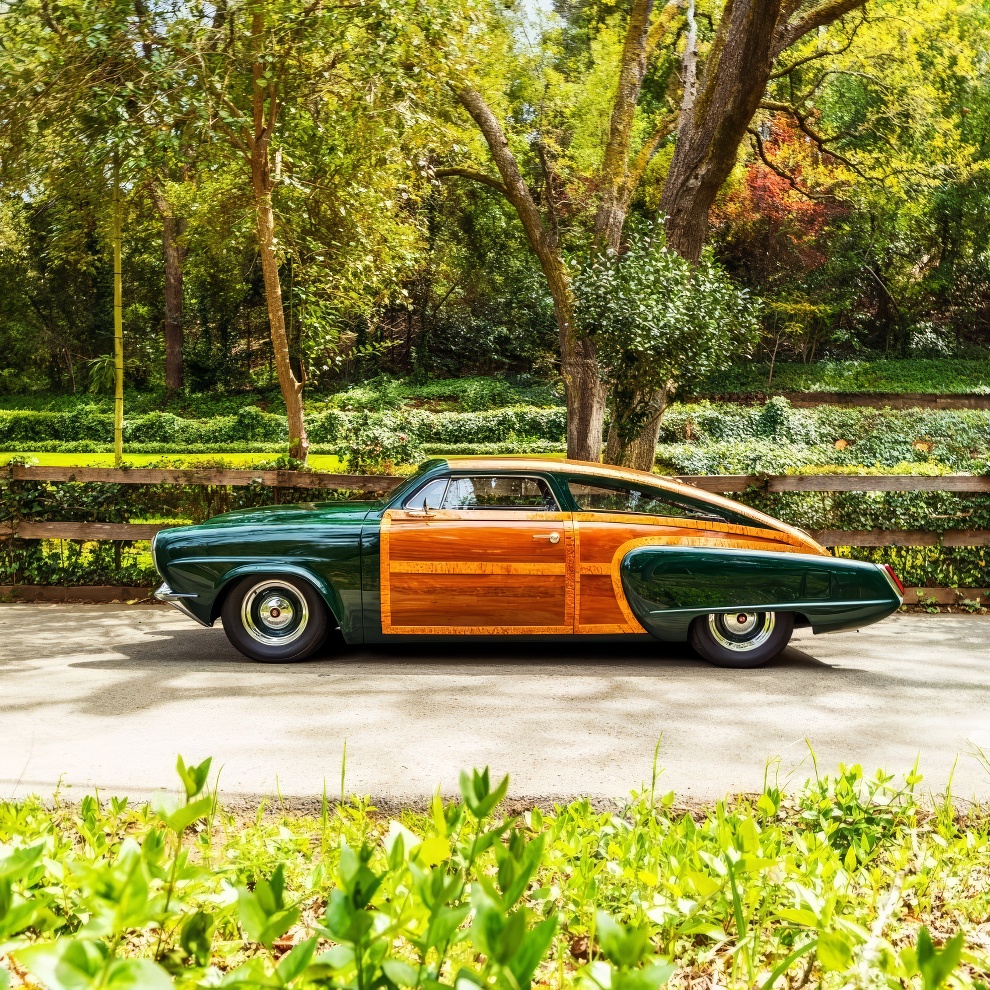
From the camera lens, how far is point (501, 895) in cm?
161

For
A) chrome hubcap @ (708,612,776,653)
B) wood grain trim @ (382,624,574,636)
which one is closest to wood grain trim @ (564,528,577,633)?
wood grain trim @ (382,624,574,636)

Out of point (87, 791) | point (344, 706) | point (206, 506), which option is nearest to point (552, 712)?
point (344, 706)

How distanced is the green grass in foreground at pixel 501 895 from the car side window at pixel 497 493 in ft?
10.2

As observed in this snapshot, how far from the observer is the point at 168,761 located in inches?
165

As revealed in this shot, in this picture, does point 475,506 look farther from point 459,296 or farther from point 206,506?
point 459,296

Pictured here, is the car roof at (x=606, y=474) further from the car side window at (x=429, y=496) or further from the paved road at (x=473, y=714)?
the paved road at (x=473, y=714)

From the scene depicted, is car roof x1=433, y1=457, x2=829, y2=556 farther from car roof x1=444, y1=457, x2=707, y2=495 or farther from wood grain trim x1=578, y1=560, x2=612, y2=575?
wood grain trim x1=578, y1=560, x2=612, y2=575

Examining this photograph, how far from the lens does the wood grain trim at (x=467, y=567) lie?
6438 millimetres

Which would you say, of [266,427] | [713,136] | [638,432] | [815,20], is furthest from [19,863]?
[266,427]

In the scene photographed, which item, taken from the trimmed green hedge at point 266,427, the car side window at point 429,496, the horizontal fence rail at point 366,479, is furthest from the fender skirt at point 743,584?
the trimmed green hedge at point 266,427

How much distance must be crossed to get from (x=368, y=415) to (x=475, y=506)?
2378 centimetres

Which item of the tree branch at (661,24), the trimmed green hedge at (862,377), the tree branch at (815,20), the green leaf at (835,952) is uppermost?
the tree branch at (661,24)

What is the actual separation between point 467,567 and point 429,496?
1.93 ft

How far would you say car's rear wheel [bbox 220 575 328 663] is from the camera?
656 cm
